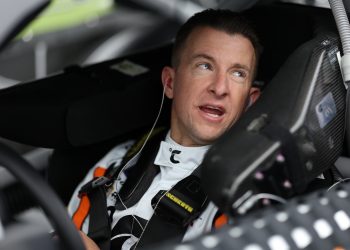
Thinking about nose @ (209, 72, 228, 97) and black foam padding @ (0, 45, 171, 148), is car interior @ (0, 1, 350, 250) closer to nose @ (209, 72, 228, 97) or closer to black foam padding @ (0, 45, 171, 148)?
black foam padding @ (0, 45, 171, 148)

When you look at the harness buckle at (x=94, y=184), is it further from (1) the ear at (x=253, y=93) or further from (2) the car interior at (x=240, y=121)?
(1) the ear at (x=253, y=93)

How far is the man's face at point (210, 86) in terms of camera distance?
1500 millimetres

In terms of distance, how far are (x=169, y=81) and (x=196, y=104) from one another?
20cm

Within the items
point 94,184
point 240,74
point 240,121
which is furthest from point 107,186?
point 240,121

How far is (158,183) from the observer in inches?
59.3

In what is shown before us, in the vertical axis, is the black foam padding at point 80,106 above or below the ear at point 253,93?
below

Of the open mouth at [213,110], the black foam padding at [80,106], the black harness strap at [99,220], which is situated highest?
the open mouth at [213,110]

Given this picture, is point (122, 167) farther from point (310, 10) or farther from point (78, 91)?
point (310, 10)

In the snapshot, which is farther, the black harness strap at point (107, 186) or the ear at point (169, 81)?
the ear at point (169, 81)

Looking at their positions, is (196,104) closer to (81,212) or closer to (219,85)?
(219,85)

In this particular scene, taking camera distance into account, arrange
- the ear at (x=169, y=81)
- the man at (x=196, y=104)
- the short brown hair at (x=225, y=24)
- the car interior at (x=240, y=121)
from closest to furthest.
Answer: the car interior at (x=240, y=121)
the man at (x=196, y=104)
the short brown hair at (x=225, y=24)
the ear at (x=169, y=81)

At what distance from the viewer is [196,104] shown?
153 cm

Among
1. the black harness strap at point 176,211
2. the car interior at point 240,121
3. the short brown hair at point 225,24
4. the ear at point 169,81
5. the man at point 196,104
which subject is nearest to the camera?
the car interior at point 240,121

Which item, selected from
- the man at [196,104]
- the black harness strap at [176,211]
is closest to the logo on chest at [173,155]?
the man at [196,104]
